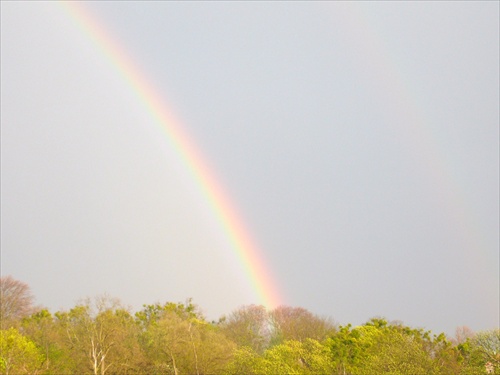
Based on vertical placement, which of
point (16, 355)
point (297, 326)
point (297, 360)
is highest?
point (297, 326)

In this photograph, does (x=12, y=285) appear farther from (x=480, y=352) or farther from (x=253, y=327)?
(x=480, y=352)

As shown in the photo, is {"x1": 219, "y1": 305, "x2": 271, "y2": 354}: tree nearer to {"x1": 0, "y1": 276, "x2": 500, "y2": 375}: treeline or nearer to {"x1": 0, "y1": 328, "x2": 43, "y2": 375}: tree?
{"x1": 0, "y1": 276, "x2": 500, "y2": 375}: treeline

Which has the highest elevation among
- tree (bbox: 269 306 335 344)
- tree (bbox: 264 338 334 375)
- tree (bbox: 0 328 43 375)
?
tree (bbox: 269 306 335 344)

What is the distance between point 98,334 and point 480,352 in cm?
5055

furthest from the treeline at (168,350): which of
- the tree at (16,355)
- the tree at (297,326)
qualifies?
the tree at (297,326)

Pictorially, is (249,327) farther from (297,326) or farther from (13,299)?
(13,299)

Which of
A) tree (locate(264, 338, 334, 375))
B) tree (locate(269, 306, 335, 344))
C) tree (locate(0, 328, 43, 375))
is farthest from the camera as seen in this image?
tree (locate(269, 306, 335, 344))

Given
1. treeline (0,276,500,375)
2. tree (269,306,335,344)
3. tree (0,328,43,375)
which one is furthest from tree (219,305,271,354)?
tree (0,328,43,375)

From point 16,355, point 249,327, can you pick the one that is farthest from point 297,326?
point 16,355

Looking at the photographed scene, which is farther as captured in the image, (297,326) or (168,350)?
(297,326)

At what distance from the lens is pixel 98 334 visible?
71750 mm

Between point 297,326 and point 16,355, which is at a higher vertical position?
point 297,326

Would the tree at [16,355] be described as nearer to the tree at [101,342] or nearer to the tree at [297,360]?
the tree at [101,342]

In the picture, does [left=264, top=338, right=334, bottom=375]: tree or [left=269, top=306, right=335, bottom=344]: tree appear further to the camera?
[left=269, top=306, right=335, bottom=344]: tree
